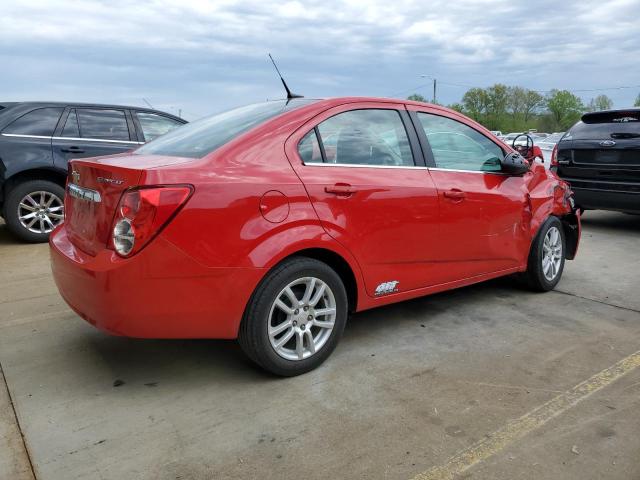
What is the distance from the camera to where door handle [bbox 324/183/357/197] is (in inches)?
120

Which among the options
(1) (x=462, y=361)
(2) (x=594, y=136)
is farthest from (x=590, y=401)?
(2) (x=594, y=136)

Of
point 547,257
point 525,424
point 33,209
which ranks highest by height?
point 33,209

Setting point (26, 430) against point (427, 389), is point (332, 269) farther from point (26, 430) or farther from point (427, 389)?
point (26, 430)

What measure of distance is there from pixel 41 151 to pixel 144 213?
182 inches

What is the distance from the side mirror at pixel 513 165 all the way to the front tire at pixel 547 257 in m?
0.62

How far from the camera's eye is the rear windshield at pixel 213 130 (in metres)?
3.05

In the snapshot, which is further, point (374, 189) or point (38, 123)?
point (38, 123)

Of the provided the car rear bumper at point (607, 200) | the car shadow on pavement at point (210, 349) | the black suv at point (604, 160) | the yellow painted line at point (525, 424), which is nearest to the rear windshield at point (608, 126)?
the black suv at point (604, 160)

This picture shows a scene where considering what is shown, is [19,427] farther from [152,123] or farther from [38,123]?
[152,123]

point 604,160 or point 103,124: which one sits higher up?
point 103,124

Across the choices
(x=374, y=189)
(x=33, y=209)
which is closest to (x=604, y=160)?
(x=374, y=189)

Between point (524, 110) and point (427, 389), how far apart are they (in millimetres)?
87097

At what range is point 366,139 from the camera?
3.40m

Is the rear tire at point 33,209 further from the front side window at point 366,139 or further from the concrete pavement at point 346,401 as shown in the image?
the front side window at point 366,139
